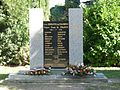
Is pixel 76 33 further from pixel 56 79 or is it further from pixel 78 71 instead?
pixel 56 79

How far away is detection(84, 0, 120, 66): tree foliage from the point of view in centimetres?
1897

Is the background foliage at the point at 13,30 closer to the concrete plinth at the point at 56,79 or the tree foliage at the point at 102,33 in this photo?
the tree foliage at the point at 102,33

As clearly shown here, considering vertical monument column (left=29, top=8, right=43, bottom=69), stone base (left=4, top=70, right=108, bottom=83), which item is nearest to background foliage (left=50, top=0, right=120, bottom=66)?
vertical monument column (left=29, top=8, right=43, bottom=69)

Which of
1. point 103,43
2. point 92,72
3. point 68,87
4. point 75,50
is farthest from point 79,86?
point 103,43

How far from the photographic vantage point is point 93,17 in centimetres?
1953

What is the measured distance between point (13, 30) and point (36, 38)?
4.50m

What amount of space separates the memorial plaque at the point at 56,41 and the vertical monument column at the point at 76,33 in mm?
290

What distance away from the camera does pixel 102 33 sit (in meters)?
19.0

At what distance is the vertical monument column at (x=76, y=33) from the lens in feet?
46.1

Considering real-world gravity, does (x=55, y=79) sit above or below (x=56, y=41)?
below

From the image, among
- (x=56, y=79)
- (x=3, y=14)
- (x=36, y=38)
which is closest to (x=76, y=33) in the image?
(x=36, y=38)

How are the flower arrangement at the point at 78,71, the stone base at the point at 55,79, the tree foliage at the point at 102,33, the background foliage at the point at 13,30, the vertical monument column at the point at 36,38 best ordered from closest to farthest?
the stone base at the point at 55,79 → the flower arrangement at the point at 78,71 → the vertical monument column at the point at 36,38 → the background foliage at the point at 13,30 → the tree foliage at the point at 102,33

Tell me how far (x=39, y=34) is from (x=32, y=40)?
340 millimetres

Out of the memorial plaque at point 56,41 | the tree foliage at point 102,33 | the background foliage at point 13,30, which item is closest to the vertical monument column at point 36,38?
the memorial plaque at point 56,41
